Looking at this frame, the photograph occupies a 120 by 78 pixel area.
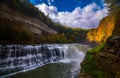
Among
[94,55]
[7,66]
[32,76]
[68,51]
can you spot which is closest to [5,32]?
[7,66]

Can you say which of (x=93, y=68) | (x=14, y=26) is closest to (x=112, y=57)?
(x=93, y=68)

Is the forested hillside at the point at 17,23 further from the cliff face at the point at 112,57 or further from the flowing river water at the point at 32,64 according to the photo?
the cliff face at the point at 112,57

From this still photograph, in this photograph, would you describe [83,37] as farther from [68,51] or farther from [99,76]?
[99,76]

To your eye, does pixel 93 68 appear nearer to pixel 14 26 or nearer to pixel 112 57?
pixel 112 57

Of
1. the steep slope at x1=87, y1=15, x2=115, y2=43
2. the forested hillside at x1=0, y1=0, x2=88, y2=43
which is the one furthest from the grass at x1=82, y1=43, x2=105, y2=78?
the steep slope at x1=87, y1=15, x2=115, y2=43

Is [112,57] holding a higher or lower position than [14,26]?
lower

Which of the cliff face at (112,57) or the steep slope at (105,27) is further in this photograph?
the steep slope at (105,27)

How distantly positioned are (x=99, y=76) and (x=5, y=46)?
12445mm

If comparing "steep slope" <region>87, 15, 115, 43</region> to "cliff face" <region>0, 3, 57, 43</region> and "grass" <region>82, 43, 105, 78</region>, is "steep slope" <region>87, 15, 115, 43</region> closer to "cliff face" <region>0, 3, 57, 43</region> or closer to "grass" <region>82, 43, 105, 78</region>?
"cliff face" <region>0, 3, 57, 43</region>

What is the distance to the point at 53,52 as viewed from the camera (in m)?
23.4

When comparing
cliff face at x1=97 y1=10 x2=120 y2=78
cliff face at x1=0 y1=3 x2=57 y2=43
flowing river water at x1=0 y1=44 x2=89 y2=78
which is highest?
cliff face at x1=0 y1=3 x2=57 y2=43

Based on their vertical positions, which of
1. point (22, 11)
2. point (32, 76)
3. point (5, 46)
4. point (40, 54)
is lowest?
point (32, 76)

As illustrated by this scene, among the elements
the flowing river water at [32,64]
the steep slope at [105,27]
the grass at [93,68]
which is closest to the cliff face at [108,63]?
the grass at [93,68]

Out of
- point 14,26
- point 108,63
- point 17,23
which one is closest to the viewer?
point 108,63
